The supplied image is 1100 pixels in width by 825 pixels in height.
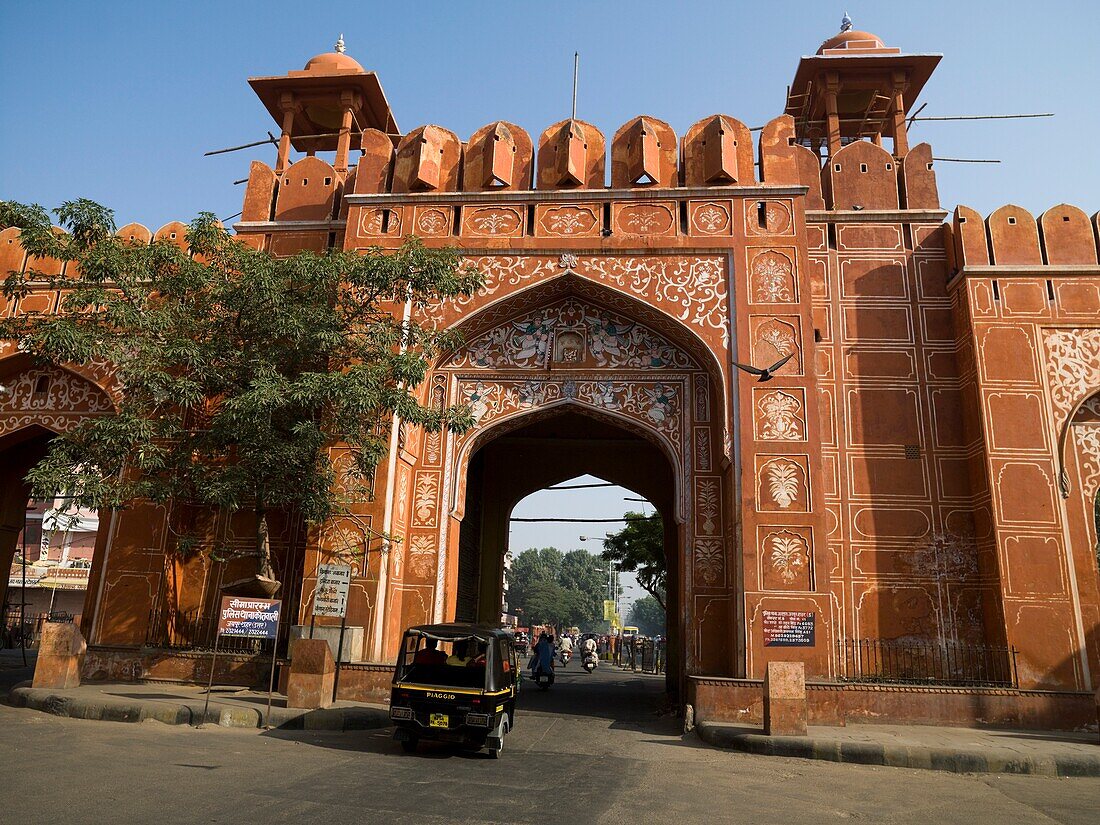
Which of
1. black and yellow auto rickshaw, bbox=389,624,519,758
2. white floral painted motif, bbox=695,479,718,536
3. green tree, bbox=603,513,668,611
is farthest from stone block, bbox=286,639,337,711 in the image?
green tree, bbox=603,513,668,611

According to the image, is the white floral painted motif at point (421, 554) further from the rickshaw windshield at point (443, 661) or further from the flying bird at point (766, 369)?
the flying bird at point (766, 369)

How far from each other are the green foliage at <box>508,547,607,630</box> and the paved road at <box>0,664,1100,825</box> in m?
73.3

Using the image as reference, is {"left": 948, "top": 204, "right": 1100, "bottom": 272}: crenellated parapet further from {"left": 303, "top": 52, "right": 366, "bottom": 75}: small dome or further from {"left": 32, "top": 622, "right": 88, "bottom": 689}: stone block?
{"left": 32, "top": 622, "right": 88, "bottom": 689}: stone block

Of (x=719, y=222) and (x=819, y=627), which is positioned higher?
(x=719, y=222)

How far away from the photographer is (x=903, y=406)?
12.4m

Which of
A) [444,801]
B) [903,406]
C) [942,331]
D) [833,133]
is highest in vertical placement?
[833,133]

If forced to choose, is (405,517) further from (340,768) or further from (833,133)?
(833,133)

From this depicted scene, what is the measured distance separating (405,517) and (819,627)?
20.2 feet

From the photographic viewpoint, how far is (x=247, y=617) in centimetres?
952

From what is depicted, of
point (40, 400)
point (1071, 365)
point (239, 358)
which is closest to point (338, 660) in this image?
point (239, 358)

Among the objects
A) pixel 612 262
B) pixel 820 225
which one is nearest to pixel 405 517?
pixel 612 262

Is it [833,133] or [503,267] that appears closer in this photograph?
[503,267]

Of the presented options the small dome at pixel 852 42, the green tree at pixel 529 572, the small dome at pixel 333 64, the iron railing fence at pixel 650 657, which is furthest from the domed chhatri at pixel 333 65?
the green tree at pixel 529 572

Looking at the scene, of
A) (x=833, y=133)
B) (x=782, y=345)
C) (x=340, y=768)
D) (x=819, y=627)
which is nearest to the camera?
(x=340, y=768)
